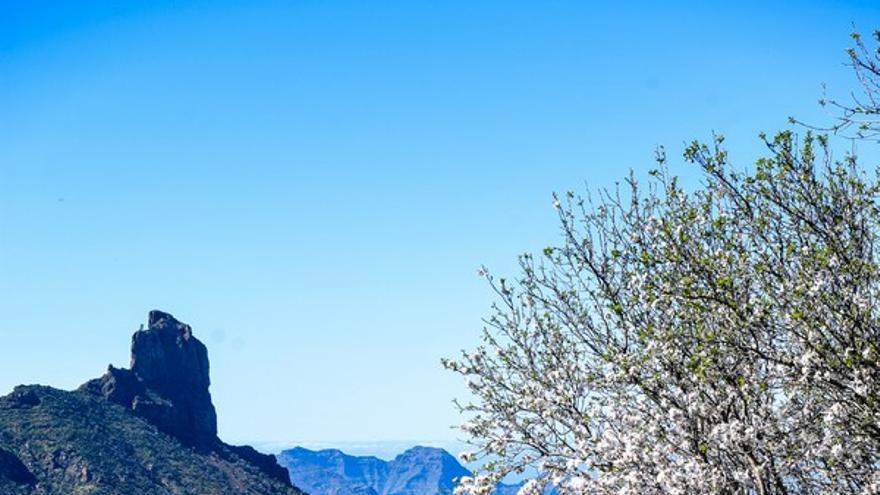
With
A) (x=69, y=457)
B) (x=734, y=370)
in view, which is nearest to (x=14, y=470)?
(x=69, y=457)

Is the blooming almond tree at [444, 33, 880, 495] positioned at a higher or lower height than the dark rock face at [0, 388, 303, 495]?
lower

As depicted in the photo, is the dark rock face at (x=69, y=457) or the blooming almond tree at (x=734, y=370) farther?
the dark rock face at (x=69, y=457)

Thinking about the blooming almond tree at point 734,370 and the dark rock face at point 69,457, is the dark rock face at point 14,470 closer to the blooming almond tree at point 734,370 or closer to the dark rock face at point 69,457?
the dark rock face at point 69,457

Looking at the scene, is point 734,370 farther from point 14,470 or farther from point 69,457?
point 69,457

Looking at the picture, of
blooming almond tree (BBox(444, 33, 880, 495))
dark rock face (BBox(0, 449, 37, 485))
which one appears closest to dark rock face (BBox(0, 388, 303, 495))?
dark rock face (BBox(0, 449, 37, 485))

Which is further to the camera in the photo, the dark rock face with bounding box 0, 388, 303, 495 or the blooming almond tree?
the dark rock face with bounding box 0, 388, 303, 495

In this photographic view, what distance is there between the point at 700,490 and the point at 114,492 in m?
173

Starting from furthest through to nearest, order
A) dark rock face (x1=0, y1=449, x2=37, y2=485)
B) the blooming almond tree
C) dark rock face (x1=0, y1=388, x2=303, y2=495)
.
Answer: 1. dark rock face (x1=0, y1=388, x2=303, y2=495)
2. dark rock face (x1=0, y1=449, x2=37, y2=485)
3. the blooming almond tree

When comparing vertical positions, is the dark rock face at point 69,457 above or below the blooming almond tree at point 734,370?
above

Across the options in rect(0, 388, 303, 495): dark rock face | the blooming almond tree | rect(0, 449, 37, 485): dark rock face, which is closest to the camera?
the blooming almond tree

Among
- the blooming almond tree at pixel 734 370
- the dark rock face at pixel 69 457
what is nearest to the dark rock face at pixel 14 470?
the dark rock face at pixel 69 457

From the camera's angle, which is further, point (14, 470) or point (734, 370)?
point (14, 470)

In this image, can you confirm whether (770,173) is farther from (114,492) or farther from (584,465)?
(114,492)

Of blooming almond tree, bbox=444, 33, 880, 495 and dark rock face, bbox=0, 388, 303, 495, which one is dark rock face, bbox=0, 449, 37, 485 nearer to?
dark rock face, bbox=0, 388, 303, 495
